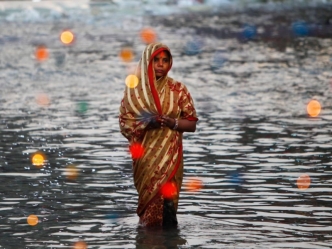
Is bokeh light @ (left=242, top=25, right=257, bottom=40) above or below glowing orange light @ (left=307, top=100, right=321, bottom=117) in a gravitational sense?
above

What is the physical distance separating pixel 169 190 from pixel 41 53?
20.5 m

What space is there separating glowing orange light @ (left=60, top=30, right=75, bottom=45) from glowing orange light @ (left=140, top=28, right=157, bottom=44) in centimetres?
233

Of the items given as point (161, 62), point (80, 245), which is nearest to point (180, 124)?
point (161, 62)

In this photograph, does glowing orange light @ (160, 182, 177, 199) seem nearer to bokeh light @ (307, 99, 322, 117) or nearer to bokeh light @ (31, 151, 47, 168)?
bokeh light @ (31, 151, 47, 168)

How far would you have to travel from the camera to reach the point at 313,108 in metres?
16.7

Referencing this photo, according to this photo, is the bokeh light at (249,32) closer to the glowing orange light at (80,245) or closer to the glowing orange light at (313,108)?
the glowing orange light at (313,108)

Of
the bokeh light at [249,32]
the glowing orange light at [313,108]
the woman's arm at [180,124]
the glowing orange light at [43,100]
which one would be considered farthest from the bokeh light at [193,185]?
the bokeh light at [249,32]

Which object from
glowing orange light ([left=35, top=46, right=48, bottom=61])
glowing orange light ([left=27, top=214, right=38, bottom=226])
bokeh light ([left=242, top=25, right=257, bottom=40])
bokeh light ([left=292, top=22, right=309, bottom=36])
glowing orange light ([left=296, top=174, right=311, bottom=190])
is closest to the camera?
glowing orange light ([left=27, top=214, right=38, bottom=226])

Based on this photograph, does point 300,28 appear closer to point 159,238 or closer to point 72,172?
point 72,172

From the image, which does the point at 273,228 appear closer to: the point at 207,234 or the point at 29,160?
the point at 207,234

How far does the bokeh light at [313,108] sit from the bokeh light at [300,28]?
60.9 feet

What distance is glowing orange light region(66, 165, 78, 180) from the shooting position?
11.2 metres

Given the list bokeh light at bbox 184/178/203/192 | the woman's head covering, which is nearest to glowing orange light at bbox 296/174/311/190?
bokeh light at bbox 184/178/203/192

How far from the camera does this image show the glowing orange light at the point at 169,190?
331 inches
